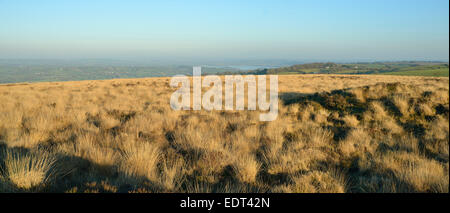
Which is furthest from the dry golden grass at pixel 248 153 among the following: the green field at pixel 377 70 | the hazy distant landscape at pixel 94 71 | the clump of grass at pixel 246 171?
the green field at pixel 377 70

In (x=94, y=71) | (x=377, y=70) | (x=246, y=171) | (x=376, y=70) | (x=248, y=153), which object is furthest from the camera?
(x=377, y=70)

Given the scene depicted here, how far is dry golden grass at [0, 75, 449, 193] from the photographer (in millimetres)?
3295

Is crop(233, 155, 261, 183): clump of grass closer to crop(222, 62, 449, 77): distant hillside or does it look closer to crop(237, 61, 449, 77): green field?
crop(237, 61, 449, 77): green field

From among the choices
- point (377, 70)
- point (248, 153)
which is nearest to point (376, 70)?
point (377, 70)

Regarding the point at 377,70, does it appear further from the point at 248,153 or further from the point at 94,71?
the point at 248,153

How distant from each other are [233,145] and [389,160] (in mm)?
3050

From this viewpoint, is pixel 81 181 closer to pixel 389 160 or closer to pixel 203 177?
pixel 203 177

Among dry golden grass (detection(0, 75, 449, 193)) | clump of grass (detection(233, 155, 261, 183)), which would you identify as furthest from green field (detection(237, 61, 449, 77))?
clump of grass (detection(233, 155, 261, 183))

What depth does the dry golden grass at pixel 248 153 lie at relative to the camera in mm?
3295

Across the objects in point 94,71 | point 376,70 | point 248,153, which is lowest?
point 248,153

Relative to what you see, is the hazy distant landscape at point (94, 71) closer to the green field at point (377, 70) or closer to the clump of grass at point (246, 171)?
the green field at point (377, 70)

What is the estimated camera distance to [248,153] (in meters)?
4.72

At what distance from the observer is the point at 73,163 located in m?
3.84
